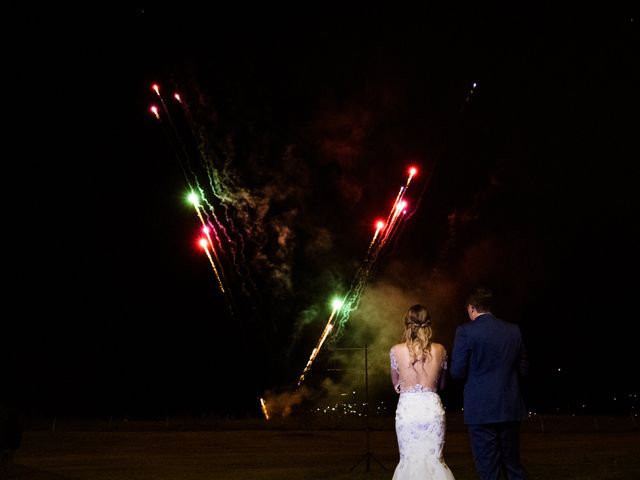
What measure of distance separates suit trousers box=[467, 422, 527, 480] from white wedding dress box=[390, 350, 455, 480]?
540mm

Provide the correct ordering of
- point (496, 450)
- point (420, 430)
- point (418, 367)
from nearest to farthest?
point (496, 450) < point (418, 367) < point (420, 430)

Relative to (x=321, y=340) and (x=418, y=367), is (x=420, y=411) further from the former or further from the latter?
(x=321, y=340)

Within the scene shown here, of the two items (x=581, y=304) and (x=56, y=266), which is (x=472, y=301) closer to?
(x=581, y=304)

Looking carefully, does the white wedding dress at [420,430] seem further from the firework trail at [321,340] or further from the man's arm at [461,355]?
the firework trail at [321,340]

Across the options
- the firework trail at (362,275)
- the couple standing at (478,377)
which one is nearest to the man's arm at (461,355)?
the couple standing at (478,377)

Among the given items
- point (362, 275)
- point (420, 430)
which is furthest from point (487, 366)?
point (362, 275)

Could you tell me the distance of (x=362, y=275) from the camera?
35.7m

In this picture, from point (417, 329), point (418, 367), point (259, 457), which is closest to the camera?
point (417, 329)

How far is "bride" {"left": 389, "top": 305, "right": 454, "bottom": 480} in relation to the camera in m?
5.16

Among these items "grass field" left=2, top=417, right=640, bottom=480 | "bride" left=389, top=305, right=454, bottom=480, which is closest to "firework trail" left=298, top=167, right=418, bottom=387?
"grass field" left=2, top=417, right=640, bottom=480

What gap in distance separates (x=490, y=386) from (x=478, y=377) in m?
0.10

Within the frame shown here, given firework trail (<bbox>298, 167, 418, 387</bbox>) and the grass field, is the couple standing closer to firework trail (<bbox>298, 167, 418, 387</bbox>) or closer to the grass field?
the grass field

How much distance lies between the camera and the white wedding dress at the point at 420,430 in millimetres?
5250

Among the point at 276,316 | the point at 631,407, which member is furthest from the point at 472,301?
the point at 276,316
